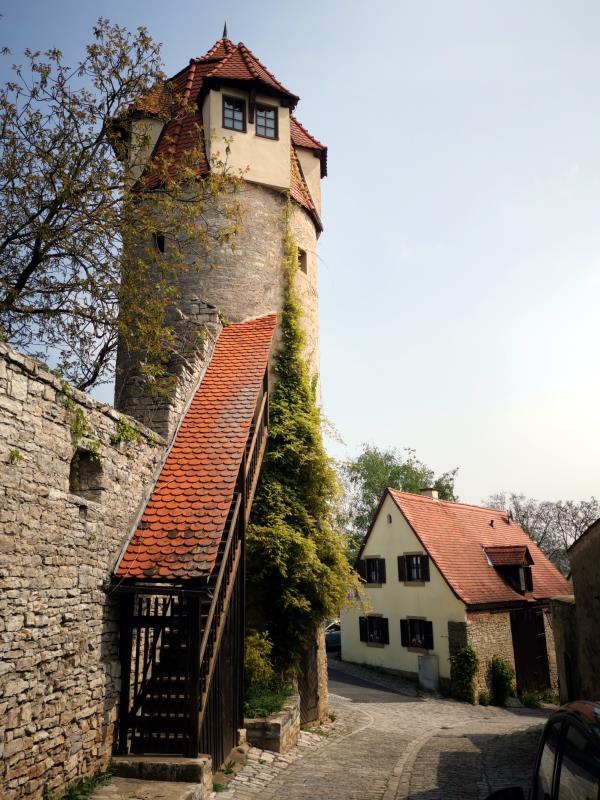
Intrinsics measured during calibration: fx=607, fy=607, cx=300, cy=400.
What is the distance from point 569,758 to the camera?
352 centimetres

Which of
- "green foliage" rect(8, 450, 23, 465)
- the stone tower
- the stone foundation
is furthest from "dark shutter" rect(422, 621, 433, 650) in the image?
"green foliage" rect(8, 450, 23, 465)

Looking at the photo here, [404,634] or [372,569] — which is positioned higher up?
[372,569]

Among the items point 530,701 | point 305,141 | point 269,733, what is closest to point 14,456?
point 269,733

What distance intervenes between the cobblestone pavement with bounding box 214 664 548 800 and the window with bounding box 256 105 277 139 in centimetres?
1362

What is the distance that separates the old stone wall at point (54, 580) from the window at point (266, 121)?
10273 mm

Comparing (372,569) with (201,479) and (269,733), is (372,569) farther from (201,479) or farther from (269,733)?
(201,479)

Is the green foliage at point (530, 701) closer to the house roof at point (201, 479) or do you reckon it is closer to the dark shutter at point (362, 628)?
the dark shutter at point (362, 628)

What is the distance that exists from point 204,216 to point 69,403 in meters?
8.74

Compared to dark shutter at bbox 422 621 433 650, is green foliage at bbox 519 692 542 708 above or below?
below

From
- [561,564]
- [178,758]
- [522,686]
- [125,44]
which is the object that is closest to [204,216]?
[125,44]

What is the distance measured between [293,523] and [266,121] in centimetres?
1010

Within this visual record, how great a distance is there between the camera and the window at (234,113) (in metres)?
→ 15.1

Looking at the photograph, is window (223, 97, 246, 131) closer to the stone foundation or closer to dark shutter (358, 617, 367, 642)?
the stone foundation

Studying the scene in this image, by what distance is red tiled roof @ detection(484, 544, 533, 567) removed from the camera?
22562 millimetres
